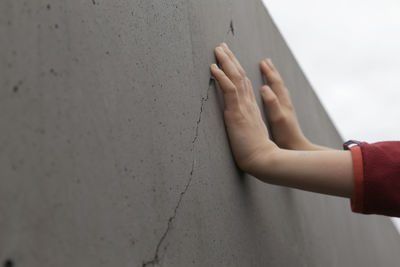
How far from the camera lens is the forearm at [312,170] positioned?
0.77 m

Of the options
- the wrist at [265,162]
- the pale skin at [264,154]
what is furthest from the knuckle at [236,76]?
the wrist at [265,162]

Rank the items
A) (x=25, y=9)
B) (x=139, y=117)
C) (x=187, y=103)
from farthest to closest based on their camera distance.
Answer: (x=187, y=103), (x=139, y=117), (x=25, y=9)

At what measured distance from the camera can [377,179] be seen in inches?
29.0

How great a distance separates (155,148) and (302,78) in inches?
57.7

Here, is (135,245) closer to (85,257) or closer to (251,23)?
(85,257)

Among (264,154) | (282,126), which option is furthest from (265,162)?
(282,126)

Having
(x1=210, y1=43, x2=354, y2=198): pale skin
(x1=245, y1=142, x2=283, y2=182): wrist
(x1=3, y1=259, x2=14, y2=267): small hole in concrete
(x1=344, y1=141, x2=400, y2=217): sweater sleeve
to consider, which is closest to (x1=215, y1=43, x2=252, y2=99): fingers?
(x1=210, y1=43, x2=354, y2=198): pale skin

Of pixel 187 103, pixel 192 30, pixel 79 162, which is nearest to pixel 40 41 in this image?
pixel 79 162

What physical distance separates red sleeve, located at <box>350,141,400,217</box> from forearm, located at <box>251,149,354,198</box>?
18mm

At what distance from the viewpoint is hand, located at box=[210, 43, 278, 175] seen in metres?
0.86

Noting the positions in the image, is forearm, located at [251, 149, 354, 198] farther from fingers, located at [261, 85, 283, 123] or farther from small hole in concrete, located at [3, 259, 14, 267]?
small hole in concrete, located at [3, 259, 14, 267]

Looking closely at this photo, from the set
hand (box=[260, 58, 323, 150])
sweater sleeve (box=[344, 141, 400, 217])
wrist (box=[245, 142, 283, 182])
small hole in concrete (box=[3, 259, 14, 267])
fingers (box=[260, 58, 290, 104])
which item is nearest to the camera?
small hole in concrete (box=[3, 259, 14, 267])

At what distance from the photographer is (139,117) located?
580 mm

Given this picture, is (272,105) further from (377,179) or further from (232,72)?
(377,179)
